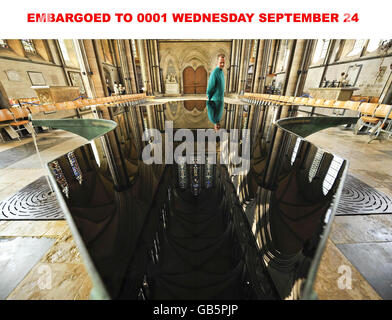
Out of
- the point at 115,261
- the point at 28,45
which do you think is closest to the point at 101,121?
the point at 115,261

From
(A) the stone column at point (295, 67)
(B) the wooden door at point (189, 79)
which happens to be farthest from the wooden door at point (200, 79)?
(A) the stone column at point (295, 67)

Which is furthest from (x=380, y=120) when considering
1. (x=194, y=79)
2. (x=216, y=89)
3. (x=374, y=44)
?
(x=194, y=79)

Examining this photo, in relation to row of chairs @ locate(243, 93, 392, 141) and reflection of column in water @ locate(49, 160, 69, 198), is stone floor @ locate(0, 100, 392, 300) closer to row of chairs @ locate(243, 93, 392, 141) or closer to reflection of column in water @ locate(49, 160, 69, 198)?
reflection of column in water @ locate(49, 160, 69, 198)

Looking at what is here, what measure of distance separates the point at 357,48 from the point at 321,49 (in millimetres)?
3738

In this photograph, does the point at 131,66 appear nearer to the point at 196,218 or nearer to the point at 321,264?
the point at 196,218

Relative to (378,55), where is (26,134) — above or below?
below

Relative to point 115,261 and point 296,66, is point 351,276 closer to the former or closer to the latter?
point 115,261

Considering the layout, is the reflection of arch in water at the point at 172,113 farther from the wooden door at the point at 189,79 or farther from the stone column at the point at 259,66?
the wooden door at the point at 189,79

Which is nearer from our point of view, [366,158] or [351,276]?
[351,276]

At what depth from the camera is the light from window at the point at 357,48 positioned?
11500mm

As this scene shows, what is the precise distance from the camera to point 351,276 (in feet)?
4.07
